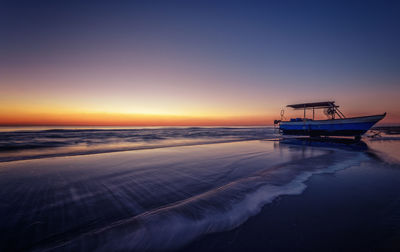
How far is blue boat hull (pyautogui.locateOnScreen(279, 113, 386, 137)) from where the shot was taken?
2088cm

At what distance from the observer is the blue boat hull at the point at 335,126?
20.9 metres

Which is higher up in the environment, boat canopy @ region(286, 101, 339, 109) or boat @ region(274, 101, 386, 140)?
boat canopy @ region(286, 101, 339, 109)

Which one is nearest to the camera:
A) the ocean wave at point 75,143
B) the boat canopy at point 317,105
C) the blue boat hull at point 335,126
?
the ocean wave at point 75,143

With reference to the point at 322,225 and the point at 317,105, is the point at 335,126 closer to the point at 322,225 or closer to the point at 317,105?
the point at 317,105

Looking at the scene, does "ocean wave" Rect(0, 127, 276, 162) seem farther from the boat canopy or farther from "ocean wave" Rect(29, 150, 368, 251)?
"ocean wave" Rect(29, 150, 368, 251)

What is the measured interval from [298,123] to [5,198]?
33.5 metres

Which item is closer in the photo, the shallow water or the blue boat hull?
the shallow water

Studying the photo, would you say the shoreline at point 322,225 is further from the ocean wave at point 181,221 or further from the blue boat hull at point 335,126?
the blue boat hull at point 335,126

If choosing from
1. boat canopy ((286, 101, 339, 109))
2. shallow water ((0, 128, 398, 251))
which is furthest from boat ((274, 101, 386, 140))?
shallow water ((0, 128, 398, 251))

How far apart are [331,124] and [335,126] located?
548 millimetres

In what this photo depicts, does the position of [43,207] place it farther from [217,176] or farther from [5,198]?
[217,176]

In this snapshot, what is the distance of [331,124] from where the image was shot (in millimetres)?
24234

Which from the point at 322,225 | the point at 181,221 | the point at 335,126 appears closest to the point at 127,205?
the point at 181,221

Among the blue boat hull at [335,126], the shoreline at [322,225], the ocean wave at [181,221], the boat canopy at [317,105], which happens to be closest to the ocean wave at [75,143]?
the blue boat hull at [335,126]
